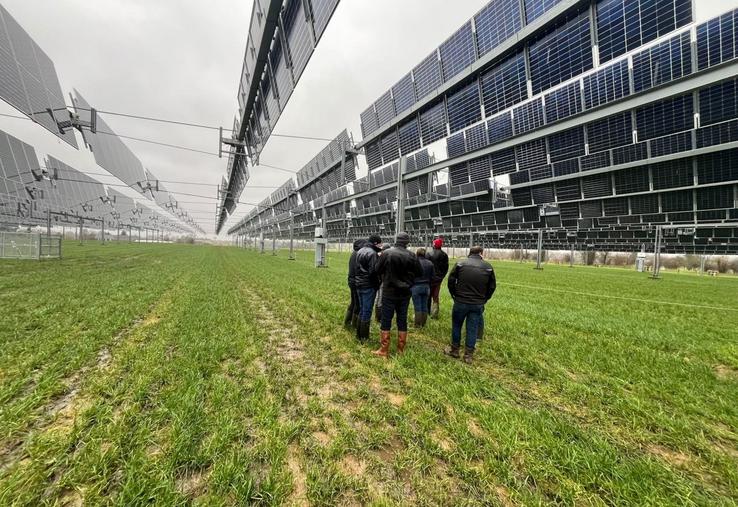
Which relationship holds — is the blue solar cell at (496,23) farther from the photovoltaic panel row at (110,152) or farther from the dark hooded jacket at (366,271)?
the photovoltaic panel row at (110,152)

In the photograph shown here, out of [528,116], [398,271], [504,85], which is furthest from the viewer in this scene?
Result: [528,116]

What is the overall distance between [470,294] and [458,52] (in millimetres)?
15971

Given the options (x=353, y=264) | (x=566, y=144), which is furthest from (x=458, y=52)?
(x=353, y=264)

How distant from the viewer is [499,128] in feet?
55.6

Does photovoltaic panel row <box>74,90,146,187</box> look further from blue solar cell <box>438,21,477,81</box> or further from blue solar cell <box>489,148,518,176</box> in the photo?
blue solar cell <box>489,148,518,176</box>

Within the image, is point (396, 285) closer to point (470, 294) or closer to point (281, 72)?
point (470, 294)

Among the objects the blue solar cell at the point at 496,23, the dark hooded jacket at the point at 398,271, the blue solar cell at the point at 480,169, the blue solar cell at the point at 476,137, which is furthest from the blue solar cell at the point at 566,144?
the dark hooded jacket at the point at 398,271

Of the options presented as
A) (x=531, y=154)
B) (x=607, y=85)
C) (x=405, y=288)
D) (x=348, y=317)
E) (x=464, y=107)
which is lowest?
(x=348, y=317)

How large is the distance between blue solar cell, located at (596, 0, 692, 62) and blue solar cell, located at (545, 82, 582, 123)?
5.55 feet

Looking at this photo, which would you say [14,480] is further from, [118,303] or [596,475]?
[118,303]

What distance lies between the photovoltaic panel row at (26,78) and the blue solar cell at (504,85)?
18.9 metres

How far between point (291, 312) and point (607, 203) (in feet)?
73.8

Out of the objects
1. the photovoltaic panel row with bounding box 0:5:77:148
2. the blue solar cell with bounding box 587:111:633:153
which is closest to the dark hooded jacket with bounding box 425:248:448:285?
the photovoltaic panel row with bounding box 0:5:77:148

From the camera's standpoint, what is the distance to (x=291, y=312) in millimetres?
6867
